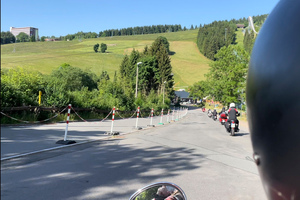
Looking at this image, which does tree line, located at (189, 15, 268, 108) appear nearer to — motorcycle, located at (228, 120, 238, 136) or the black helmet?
motorcycle, located at (228, 120, 238, 136)

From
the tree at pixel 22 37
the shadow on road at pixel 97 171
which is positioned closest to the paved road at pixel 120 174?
the shadow on road at pixel 97 171

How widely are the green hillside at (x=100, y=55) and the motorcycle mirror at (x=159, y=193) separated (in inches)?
3364

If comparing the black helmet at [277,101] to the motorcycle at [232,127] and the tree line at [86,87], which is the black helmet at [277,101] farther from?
the tree line at [86,87]

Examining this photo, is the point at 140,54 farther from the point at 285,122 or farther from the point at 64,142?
the point at 285,122

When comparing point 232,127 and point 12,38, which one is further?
point 12,38

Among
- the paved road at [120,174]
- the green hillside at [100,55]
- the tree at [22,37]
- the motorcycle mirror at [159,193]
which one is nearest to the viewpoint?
the motorcycle mirror at [159,193]

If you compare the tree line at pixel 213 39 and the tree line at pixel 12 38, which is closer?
the tree line at pixel 12 38

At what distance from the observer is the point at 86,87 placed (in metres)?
25.7

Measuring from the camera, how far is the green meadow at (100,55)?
301ft

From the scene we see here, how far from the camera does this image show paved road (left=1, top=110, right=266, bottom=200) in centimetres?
411

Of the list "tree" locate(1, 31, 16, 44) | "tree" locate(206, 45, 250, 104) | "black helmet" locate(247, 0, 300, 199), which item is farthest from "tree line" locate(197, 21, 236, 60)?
"black helmet" locate(247, 0, 300, 199)

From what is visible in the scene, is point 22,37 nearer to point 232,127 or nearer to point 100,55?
point 100,55

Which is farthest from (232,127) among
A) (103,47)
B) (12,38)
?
(12,38)

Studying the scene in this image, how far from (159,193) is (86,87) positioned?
2494 centimetres
